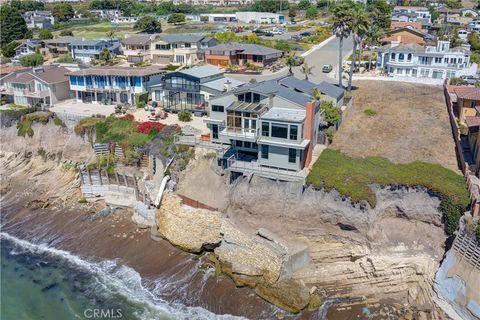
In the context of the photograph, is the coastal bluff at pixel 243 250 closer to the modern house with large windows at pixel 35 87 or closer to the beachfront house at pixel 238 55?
the modern house with large windows at pixel 35 87

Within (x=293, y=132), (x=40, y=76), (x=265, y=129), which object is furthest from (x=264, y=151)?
(x=40, y=76)

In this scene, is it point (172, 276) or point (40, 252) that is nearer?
point (172, 276)

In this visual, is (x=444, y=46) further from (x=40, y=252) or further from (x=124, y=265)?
(x=40, y=252)

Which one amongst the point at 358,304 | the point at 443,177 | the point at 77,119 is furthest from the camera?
the point at 77,119

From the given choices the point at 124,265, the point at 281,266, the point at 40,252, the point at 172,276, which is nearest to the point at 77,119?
the point at 40,252

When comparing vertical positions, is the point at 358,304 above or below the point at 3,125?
below

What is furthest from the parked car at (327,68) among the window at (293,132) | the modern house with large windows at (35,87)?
the modern house with large windows at (35,87)
